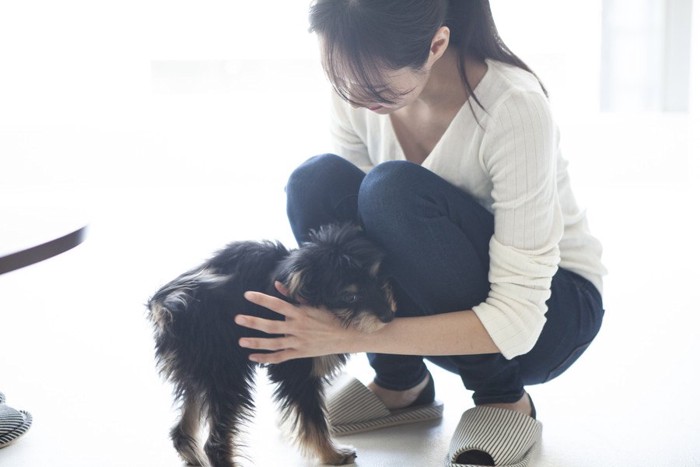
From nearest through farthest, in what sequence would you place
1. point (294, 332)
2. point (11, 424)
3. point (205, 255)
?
point (294, 332) → point (11, 424) → point (205, 255)

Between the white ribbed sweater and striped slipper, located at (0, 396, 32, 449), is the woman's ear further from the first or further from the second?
striped slipper, located at (0, 396, 32, 449)

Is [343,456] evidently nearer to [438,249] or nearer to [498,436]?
[498,436]

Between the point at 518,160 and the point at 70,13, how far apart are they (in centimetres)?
349

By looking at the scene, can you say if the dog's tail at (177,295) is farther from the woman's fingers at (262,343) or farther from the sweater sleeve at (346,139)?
the sweater sleeve at (346,139)

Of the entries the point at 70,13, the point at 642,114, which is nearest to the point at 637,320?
the point at 642,114

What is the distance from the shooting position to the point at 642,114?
16.8 feet

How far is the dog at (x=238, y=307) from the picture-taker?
57.7 inches

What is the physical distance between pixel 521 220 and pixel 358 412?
0.61 m

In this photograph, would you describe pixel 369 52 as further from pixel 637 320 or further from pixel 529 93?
pixel 637 320

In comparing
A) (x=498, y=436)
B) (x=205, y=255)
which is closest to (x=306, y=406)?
(x=498, y=436)

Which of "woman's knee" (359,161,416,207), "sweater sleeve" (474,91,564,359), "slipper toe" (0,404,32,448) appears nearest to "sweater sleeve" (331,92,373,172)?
"woman's knee" (359,161,416,207)

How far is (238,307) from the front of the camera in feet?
4.89

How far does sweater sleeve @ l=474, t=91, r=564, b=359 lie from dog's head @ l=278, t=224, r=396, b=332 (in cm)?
20

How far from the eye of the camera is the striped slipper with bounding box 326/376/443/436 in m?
1.82
